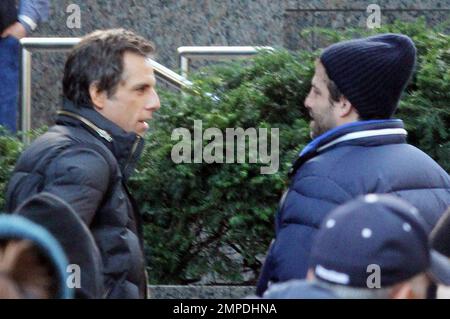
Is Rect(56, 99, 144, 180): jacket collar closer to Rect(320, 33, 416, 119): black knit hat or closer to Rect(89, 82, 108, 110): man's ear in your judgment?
Rect(89, 82, 108, 110): man's ear

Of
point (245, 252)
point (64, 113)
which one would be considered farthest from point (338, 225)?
point (245, 252)

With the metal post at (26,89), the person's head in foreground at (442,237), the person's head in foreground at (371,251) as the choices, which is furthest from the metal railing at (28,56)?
the person's head in foreground at (371,251)

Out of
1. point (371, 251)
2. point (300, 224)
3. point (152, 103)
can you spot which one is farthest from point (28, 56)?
point (371, 251)

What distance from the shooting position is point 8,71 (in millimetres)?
8305

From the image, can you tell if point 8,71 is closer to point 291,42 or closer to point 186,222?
point 291,42

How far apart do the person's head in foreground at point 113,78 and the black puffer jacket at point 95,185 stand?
3.8 inches

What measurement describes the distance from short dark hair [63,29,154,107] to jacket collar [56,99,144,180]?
1.5 inches

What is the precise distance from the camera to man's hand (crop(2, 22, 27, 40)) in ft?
27.6

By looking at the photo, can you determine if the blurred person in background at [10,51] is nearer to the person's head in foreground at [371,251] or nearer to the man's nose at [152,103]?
the man's nose at [152,103]

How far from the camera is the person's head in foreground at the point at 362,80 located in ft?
13.8

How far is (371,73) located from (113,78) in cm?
95

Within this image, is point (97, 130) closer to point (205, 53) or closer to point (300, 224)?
point (300, 224)

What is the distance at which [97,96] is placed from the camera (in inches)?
175
